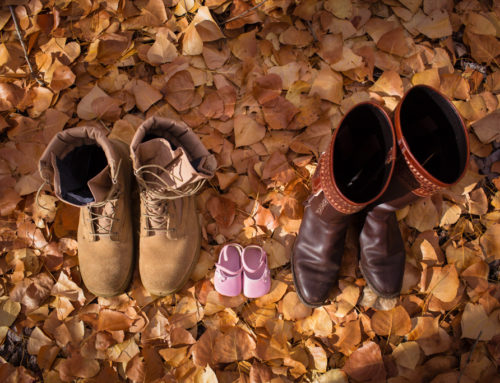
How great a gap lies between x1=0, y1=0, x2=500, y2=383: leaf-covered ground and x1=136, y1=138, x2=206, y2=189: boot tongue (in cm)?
31

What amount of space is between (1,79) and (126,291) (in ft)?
3.40

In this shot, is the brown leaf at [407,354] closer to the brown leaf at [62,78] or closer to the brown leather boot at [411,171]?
the brown leather boot at [411,171]

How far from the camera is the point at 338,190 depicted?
1004 mm

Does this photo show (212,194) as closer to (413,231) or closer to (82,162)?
(82,162)

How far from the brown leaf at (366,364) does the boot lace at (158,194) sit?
2.70 feet

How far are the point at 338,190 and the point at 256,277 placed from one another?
1.58ft

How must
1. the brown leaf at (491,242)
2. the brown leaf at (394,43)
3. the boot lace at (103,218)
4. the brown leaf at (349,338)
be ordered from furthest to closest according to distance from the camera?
the brown leaf at (394,43), the brown leaf at (491,242), the brown leaf at (349,338), the boot lace at (103,218)

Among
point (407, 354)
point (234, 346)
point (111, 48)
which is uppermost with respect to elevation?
point (111, 48)

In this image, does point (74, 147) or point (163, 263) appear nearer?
point (74, 147)

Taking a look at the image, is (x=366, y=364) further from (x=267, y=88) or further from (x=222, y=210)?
(x=267, y=88)

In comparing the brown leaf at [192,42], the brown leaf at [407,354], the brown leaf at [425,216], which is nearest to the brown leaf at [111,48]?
the brown leaf at [192,42]

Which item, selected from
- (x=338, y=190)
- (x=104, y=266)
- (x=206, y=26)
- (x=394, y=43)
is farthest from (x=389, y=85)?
(x=104, y=266)

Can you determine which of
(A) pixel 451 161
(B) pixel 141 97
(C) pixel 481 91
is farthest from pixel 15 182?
(C) pixel 481 91

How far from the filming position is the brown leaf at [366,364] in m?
1.21
